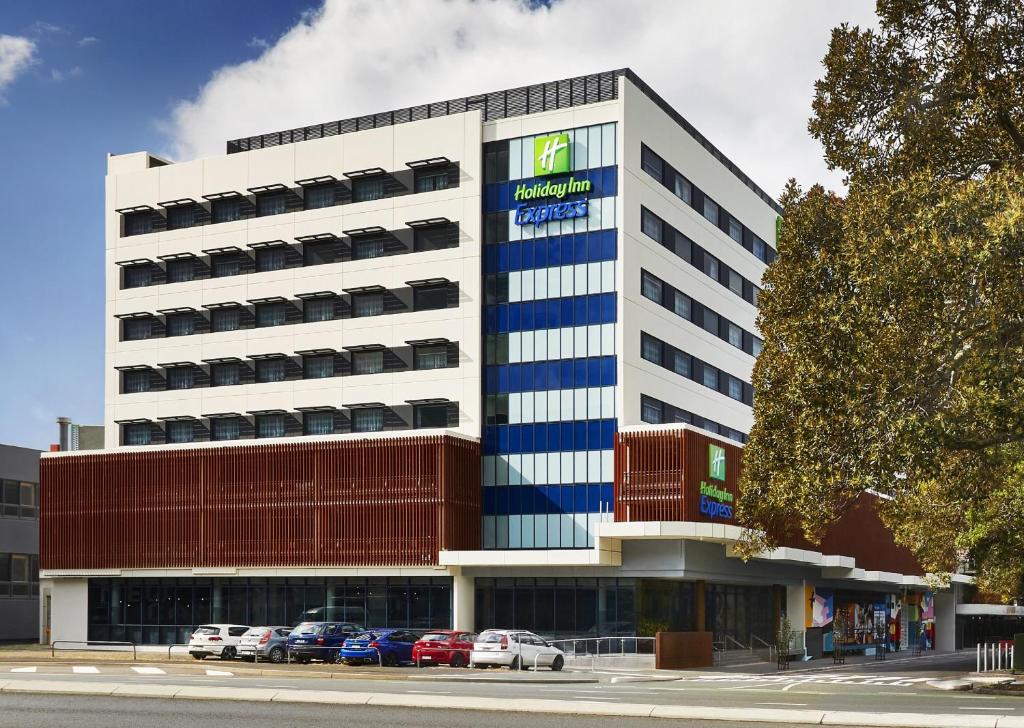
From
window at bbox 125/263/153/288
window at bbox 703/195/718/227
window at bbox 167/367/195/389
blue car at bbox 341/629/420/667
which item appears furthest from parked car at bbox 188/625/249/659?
window at bbox 703/195/718/227

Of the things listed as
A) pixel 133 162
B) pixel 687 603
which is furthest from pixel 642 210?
pixel 133 162

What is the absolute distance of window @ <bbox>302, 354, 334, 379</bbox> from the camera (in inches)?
2734

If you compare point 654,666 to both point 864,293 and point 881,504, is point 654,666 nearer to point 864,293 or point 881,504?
point 881,504

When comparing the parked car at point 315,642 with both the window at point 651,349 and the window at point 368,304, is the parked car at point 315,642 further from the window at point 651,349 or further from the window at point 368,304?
the window at point 651,349

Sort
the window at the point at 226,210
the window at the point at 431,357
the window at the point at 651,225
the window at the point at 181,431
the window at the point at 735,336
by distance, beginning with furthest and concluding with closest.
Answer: the window at the point at 735,336 < the window at the point at 181,431 < the window at the point at 226,210 < the window at the point at 431,357 < the window at the point at 651,225

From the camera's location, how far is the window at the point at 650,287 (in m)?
64.8

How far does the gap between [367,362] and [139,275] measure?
16.9 m

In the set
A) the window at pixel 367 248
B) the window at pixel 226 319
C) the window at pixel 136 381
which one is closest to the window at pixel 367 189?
the window at pixel 367 248

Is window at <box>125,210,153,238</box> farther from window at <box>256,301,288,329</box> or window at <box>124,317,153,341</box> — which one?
window at <box>256,301,288,329</box>

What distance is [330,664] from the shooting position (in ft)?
172

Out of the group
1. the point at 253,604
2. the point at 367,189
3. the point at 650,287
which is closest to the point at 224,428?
the point at 253,604

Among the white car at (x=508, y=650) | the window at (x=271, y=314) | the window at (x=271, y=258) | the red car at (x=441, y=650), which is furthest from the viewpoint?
the window at (x=271, y=258)

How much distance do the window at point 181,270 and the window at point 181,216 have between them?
197 cm

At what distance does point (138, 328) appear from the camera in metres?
75.8
